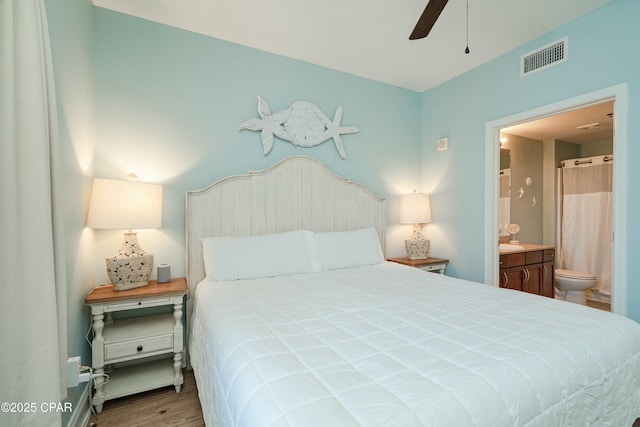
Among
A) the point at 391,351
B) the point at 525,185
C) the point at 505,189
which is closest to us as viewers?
the point at 391,351

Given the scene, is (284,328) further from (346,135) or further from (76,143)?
(346,135)

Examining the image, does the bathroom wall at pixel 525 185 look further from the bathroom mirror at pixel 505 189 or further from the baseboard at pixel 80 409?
the baseboard at pixel 80 409

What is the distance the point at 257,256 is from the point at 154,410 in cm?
112

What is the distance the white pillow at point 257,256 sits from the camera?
2125mm

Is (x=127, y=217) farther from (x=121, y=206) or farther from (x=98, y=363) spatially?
(x=98, y=363)

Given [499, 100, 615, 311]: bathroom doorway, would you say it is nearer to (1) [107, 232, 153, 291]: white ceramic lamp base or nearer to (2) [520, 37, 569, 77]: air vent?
(2) [520, 37, 569, 77]: air vent

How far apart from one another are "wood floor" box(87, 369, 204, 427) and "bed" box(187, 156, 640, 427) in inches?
12.5

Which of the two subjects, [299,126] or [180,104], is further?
[299,126]

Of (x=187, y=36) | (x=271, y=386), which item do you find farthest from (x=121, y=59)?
(x=271, y=386)

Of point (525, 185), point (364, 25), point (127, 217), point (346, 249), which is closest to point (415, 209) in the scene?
point (346, 249)

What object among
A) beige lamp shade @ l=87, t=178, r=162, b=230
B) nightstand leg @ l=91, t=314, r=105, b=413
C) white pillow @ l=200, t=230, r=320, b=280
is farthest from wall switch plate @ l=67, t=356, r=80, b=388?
white pillow @ l=200, t=230, r=320, b=280

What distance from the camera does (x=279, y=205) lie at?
2.64 m

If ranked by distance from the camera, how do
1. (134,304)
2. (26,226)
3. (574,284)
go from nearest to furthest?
(26,226) < (134,304) < (574,284)

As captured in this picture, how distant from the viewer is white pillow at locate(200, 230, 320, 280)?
6.97ft
